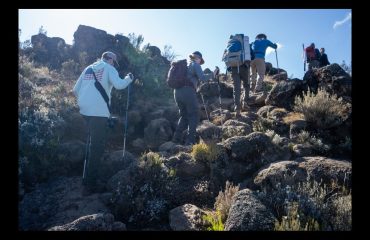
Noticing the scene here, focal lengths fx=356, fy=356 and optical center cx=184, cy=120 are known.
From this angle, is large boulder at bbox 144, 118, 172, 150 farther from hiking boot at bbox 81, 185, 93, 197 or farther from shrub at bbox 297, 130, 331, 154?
shrub at bbox 297, 130, 331, 154

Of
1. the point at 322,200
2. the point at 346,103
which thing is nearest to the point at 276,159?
the point at 322,200

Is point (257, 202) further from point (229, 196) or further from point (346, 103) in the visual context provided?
point (346, 103)

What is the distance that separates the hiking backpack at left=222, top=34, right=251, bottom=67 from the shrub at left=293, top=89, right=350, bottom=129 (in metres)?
2.61

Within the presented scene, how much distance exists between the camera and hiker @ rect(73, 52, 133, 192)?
7086mm

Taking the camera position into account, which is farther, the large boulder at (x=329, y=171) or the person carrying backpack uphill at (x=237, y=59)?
the person carrying backpack uphill at (x=237, y=59)

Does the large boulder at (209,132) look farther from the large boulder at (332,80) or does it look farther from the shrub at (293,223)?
the shrub at (293,223)

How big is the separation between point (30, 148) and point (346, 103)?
26.6ft

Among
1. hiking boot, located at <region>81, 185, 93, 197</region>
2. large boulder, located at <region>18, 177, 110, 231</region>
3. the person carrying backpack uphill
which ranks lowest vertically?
large boulder, located at <region>18, 177, 110, 231</region>

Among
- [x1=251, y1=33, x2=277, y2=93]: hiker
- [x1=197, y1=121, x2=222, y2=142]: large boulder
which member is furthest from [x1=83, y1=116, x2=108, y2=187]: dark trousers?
[x1=251, y1=33, x2=277, y2=93]: hiker

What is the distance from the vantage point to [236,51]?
428 inches

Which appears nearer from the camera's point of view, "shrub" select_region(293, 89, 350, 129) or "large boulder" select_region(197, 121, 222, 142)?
"shrub" select_region(293, 89, 350, 129)

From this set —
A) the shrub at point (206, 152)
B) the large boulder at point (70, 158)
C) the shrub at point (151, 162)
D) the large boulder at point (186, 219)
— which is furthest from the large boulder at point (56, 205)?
the shrub at point (206, 152)

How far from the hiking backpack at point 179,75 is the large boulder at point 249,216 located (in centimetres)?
430

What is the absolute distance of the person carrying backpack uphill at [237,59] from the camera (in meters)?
10.9
